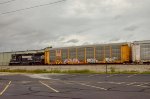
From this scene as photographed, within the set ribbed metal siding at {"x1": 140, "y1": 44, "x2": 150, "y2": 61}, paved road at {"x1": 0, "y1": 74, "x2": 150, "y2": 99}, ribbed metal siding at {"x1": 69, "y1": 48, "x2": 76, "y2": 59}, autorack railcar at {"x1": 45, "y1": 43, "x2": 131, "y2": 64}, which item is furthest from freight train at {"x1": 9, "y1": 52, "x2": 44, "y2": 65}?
paved road at {"x1": 0, "y1": 74, "x2": 150, "y2": 99}

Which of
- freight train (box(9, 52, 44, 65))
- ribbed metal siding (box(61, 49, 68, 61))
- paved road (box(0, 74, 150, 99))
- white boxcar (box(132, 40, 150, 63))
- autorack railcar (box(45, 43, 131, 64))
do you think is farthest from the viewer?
freight train (box(9, 52, 44, 65))

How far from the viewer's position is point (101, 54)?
44.7m

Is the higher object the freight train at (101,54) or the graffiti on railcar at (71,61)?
the freight train at (101,54)

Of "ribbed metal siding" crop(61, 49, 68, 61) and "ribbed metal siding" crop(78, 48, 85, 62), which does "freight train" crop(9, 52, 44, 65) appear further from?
"ribbed metal siding" crop(78, 48, 85, 62)

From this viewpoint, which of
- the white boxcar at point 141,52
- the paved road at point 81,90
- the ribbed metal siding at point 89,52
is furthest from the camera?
the ribbed metal siding at point 89,52

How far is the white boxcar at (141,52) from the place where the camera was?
40156 millimetres

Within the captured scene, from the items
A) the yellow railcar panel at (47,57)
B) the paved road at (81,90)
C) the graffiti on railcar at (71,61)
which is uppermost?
the yellow railcar panel at (47,57)

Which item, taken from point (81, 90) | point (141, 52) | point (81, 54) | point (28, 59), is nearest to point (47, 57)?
point (28, 59)

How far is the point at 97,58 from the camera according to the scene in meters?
45.2

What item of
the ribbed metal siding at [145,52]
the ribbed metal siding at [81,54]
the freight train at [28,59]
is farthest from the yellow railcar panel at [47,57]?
the ribbed metal siding at [145,52]

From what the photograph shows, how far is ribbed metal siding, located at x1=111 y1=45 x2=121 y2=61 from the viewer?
42844mm

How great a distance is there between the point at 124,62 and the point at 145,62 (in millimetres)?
3390

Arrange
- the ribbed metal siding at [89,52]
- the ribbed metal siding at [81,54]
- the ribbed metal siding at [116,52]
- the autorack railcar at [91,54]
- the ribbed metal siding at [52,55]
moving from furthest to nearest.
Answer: the ribbed metal siding at [52,55] → the ribbed metal siding at [81,54] → the ribbed metal siding at [89,52] → the ribbed metal siding at [116,52] → the autorack railcar at [91,54]

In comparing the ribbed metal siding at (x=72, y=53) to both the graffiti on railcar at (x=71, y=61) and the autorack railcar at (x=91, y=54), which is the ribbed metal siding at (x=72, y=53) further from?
the graffiti on railcar at (x=71, y=61)
